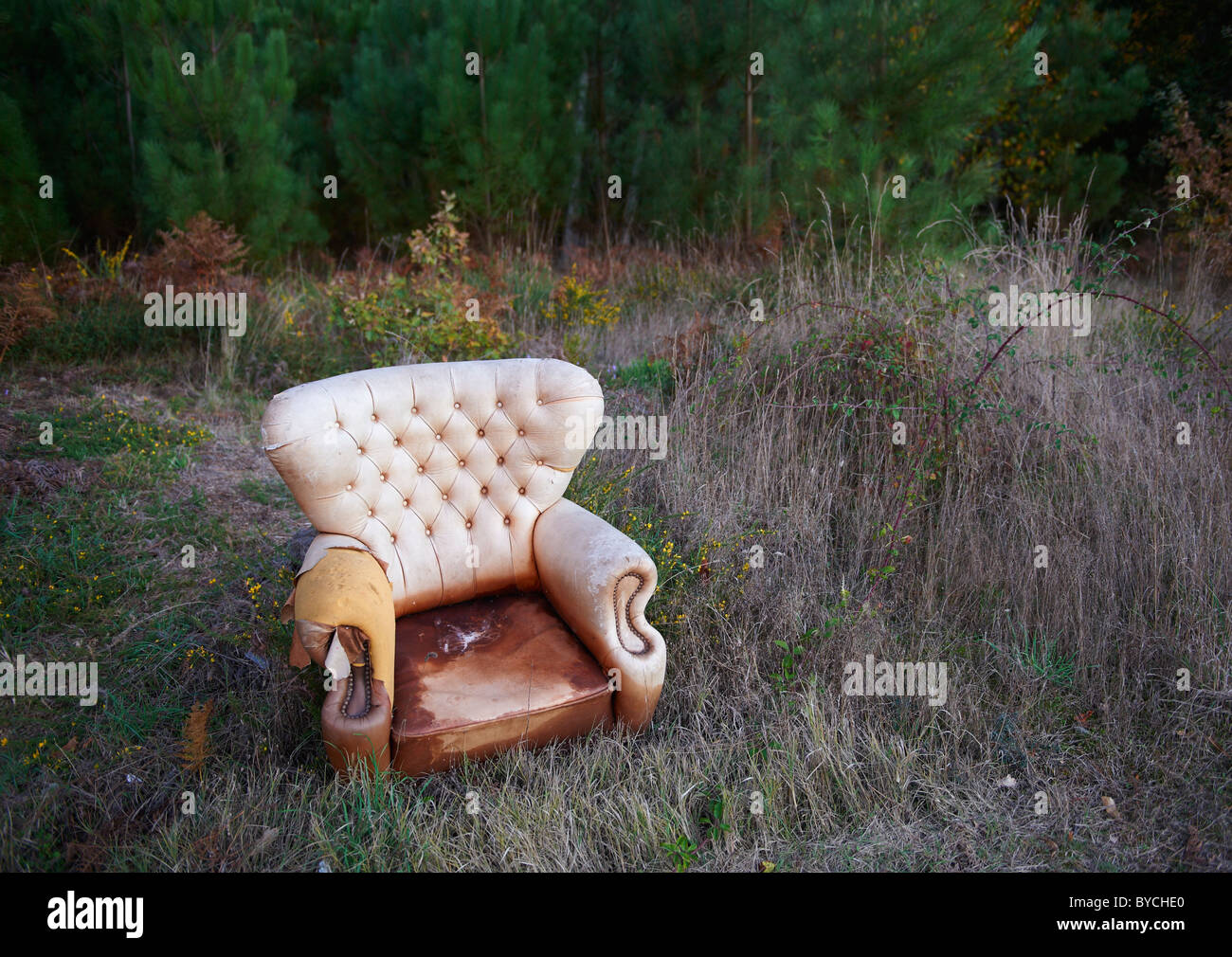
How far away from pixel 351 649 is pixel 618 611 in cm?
76

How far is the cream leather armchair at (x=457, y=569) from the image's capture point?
2186 millimetres

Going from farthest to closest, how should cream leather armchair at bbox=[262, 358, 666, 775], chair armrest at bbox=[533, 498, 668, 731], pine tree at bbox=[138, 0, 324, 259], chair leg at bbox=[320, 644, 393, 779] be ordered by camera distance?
1. pine tree at bbox=[138, 0, 324, 259]
2. chair armrest at bbox=[533, 498, 668, 731]
3. cream leather armchair at bbox=[262, 358, 666, 775]
4. chair leg at bbox=[320, 644, 393, 779]

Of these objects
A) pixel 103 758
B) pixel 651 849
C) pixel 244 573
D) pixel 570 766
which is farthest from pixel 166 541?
pixel 651 849

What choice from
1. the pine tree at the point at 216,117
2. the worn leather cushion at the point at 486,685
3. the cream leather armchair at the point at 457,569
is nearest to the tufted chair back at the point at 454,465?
the cream leather armchair at the point at 457,569

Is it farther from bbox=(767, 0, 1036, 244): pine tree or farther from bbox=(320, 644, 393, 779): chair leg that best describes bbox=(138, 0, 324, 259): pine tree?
bbox=(320, 644, 393, 779): chair leg

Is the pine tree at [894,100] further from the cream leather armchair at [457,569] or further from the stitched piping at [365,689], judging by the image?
the stitched piping at [365,689]

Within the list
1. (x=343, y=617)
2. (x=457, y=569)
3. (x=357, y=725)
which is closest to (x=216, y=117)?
(x=457, y=569)

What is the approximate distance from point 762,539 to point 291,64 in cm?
720

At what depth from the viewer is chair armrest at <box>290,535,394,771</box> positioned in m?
2.10

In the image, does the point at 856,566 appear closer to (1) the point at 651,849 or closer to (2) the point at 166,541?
(1) the point at 651,849

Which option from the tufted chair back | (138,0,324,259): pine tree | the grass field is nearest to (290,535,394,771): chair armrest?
the grass field

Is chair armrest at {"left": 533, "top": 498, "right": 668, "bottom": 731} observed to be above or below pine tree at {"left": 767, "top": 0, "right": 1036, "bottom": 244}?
below

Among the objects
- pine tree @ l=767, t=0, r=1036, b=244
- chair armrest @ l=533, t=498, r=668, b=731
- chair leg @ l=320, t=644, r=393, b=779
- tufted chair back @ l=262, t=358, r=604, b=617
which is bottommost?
chair leg @ l=320, t=644, r=393, b=779

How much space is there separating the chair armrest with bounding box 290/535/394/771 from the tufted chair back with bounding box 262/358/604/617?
24cm
